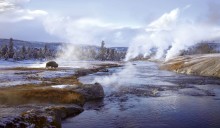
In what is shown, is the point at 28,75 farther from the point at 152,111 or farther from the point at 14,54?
the point at 14,54

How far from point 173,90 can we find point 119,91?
875 cm

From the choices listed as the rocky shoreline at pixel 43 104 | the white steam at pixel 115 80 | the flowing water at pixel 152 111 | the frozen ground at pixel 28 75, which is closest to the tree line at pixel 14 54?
the frozen ground at pixel 28 75

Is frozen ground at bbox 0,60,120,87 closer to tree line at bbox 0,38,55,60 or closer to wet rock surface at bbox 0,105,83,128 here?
wet rock surface at bbox 0,105,83,128

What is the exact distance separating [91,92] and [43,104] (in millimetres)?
8913

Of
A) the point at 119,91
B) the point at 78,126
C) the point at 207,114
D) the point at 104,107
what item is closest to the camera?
the point at 78,126

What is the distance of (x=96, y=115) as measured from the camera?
31.1 meters

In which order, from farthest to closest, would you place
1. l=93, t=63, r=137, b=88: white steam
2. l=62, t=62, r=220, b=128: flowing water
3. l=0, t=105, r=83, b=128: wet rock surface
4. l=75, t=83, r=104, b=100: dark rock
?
l=93, t=63, r=137, b=88: white steam < l=75, t=83, r=104, b=100: dark rock < l=62, t=62, r=220, b=128: flowing water < l=0, t=105, r=83, b=128: wet rock surface

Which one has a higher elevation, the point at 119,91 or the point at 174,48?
the point at 174,48

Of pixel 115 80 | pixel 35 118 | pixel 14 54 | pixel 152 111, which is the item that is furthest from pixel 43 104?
pixel 14 54

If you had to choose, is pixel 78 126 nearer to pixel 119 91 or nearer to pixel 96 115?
pixel 96 115

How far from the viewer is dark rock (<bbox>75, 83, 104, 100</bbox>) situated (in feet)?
131

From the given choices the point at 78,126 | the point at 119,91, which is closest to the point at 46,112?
the point at 78,126

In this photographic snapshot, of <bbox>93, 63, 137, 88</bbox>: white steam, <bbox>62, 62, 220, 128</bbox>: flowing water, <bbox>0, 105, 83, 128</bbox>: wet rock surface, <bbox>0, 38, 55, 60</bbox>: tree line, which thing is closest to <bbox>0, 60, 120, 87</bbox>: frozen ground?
<bbox>93, 63, 137, 88</bbox>: white steam

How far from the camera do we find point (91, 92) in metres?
40.8
